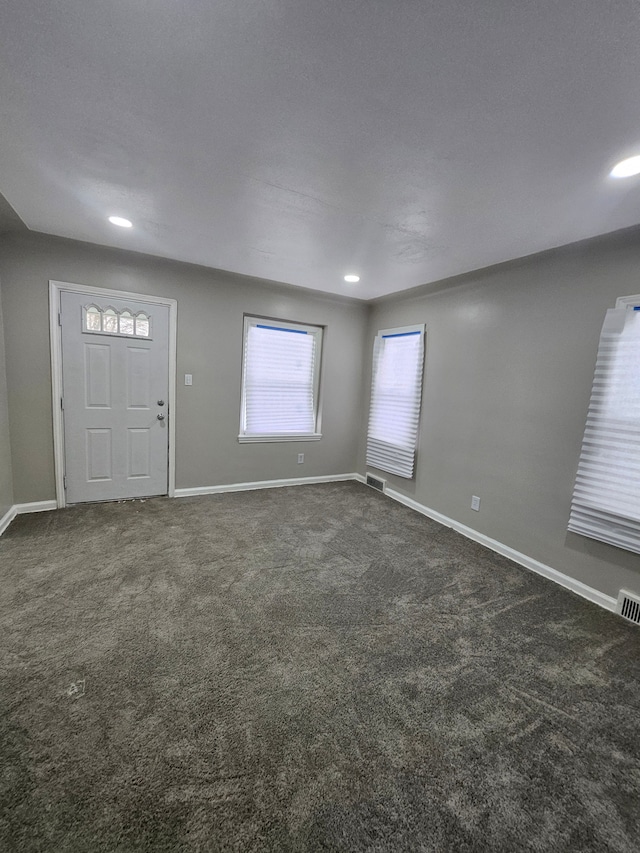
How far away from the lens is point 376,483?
4.57 m

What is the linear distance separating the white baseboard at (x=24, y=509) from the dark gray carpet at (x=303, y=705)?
317 millimetres

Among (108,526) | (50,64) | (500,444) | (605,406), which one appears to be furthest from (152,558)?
(605,406)

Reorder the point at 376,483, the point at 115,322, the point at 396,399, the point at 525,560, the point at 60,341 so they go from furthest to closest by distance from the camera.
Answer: the point at 376,483
the point at 396,399
the point at 115,322
the point at 60,341
the point at 525,560

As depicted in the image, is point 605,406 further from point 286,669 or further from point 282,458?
point 282,458

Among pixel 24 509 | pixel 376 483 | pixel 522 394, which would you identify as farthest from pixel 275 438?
pixel 522 394

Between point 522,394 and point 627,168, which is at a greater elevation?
point 627,168

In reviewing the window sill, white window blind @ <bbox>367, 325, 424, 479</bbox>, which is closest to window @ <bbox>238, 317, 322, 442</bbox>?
the window sill

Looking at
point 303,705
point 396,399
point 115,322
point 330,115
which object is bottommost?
point 303,705

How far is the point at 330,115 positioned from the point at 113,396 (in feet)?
10.1

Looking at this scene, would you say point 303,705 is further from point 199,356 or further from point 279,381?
point 279,381

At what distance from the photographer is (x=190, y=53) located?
119cm

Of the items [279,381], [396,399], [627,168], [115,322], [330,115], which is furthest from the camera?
[279,381]

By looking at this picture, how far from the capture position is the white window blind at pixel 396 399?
396 centimetres

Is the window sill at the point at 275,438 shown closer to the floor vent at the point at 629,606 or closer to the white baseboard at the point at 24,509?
the white baseboard at the point at 24,509
